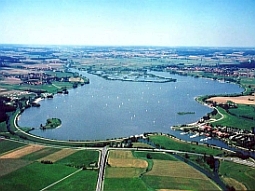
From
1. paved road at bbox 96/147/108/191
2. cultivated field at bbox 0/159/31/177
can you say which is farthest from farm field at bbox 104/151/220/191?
cultivated field at bbox 0/159/31/177

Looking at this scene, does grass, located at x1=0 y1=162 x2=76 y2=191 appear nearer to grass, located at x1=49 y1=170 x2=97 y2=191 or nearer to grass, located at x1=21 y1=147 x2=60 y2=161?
grass, located at x1=49 y1=170 x2=97 y2=191

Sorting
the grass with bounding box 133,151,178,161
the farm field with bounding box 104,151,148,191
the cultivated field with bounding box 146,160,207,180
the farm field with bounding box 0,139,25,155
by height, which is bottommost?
the farm field with bounding box 0,139,25,155

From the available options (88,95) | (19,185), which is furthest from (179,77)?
(19,185)

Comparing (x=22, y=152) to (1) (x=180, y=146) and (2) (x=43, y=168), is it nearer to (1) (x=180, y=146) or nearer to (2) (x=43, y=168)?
(2) (x=43, y=168)

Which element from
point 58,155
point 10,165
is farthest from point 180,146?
point 10,165

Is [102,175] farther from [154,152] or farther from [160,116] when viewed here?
[160,116]
